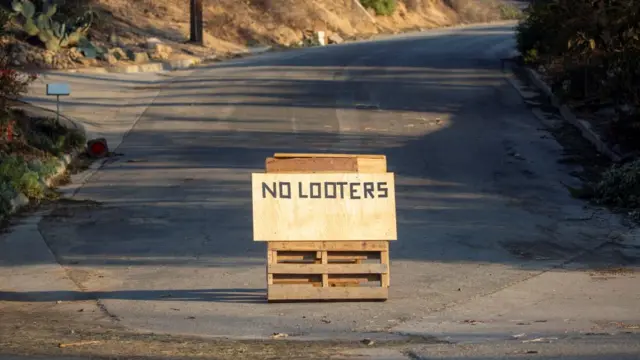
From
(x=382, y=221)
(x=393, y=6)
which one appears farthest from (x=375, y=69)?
(x=393, y=6)

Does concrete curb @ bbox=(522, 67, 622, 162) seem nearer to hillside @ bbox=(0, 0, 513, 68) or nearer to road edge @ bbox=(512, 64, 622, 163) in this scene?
road edge @ bbox=(512, 64, 622, 163)

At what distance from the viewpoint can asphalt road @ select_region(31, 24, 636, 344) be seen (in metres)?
10.8

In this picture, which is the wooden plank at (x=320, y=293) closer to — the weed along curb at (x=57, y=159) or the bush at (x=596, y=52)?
the weed along curb at (x=57, y=159)

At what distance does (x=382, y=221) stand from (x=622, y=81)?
12.9 m

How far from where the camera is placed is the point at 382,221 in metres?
10.7

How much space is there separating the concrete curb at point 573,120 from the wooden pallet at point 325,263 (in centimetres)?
973

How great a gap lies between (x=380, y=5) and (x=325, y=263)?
49.6m

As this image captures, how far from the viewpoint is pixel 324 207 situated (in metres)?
10.7

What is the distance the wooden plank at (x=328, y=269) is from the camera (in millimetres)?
10664

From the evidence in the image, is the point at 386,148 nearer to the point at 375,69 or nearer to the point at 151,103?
the point at 151,103

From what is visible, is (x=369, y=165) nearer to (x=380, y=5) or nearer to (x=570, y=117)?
(x=570, y=117)

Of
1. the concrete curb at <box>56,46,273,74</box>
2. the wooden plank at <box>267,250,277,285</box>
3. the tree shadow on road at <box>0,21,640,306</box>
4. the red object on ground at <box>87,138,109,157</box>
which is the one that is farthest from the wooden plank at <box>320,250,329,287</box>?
the concrete curb at <box>56,46,273,74</box>

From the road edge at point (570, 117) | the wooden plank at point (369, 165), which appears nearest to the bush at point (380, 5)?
the road edge at point (570, 117)

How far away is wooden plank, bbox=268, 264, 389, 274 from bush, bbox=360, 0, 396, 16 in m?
48.7
